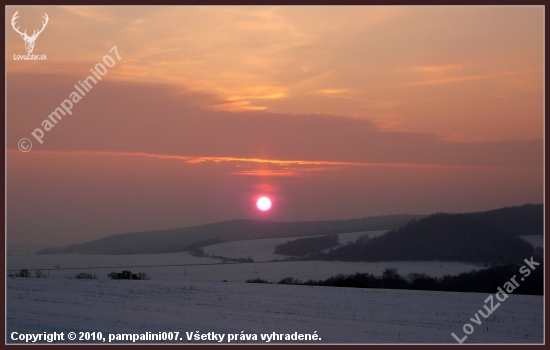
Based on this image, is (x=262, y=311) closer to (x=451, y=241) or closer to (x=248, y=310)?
(x=248, y=310)

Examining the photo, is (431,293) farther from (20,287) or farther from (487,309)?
(20,287)

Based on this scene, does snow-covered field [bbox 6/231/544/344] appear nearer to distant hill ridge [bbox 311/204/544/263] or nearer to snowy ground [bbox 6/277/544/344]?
snowy ground [bbox 6/277/544/344]

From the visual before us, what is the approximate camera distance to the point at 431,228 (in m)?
43.2

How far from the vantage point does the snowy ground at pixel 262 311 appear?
15797 mm

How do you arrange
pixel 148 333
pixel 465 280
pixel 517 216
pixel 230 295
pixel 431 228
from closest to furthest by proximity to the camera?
1. pixel 148 333
2. pixel 230 295
3. pixel 465 280
4. pixel 517 216
5. pixel 431 228

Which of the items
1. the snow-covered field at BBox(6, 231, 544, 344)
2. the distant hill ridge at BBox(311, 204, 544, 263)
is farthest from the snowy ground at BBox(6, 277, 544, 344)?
the distant hill ridge at BBox(311, 204, 544, 263)

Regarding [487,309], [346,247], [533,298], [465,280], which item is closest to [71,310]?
[487,309]

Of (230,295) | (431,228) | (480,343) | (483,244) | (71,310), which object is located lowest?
(480,343)

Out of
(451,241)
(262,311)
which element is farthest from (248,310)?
(451,241)

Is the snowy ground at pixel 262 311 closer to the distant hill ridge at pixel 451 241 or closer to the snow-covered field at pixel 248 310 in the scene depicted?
the snow-covered field at pixel 248 310

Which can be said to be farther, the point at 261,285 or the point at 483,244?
the point at 483,244

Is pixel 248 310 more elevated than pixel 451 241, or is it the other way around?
pixel 451 241

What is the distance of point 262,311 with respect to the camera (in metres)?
19.7

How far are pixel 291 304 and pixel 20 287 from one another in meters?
10.6
